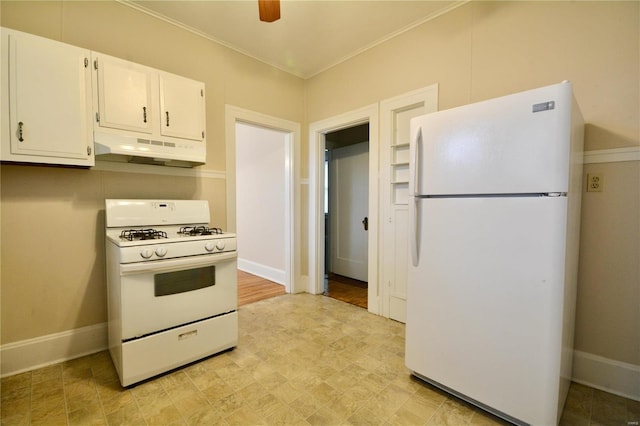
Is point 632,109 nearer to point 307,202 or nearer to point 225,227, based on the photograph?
point 307,202

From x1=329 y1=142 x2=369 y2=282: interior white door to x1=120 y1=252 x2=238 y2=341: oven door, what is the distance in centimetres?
244

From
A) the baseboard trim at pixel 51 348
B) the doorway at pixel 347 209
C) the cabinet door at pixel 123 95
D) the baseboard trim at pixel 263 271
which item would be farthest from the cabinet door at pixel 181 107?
the baseboard trim at pixel 263 271

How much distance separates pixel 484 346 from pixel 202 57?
3321 mm

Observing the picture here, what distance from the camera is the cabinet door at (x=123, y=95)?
2.00 m

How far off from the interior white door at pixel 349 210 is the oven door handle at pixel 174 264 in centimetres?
246

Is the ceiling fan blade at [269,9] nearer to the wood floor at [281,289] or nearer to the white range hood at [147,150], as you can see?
the white range hood at [147,150]

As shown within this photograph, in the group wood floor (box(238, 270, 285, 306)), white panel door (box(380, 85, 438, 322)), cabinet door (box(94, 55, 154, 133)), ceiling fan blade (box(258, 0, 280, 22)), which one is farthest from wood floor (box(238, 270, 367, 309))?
ceiling fan blade (box(258, 0, 280, 22))

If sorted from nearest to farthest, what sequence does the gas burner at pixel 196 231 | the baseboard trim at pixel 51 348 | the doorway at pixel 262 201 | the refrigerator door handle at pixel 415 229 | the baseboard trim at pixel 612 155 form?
the baseboard trim at pixel 612 155 → the refrigerator door handle at pixel 415 229 → the baseboard trim at pixel 51 348 → the gas burner at pixel 196 231 → the doorway at pixel 262 201

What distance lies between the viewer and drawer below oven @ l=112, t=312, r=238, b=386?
1.75 meters

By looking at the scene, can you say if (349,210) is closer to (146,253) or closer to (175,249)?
(175,249)

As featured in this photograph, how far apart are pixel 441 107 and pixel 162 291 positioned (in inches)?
104

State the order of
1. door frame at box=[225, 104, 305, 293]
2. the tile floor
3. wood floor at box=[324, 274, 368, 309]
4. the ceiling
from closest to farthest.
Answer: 1. the tile floor
2. the ceiling
3. wood floor at box=[324, 274, 368, 309]
4. door frame at box=[225, 104, 305, 293]

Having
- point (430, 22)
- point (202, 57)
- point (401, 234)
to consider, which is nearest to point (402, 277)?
point (401, 234)

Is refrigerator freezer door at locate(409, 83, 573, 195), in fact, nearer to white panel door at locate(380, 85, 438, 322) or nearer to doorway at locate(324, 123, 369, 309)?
white panel door at locate(380, 85, 438, 322)
